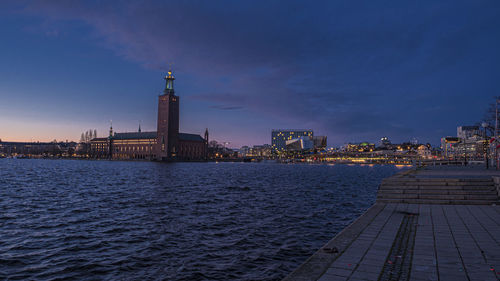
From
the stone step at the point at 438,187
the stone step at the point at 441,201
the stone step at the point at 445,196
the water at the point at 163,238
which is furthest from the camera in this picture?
the stone step at the point at 438,187

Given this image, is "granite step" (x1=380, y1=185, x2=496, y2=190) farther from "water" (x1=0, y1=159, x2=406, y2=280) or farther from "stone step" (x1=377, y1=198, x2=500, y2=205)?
"water" (x1=0, y1=159, x2=406, y2=280)

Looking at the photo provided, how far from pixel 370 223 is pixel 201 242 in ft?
27.3

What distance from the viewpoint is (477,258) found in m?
8.79

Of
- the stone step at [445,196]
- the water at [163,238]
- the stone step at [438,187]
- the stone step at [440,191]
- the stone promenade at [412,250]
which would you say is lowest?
the water at [163,238]

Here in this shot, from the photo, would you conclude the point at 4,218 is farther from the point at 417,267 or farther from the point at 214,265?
the point at 417,267

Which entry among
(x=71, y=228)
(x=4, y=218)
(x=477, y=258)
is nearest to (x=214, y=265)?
(x=477, y=258)

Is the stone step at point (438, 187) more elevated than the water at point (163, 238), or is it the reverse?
the stone step at point (438, 187)

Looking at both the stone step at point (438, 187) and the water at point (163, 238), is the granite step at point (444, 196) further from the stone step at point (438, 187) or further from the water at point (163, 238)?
the water at point (163, 238)

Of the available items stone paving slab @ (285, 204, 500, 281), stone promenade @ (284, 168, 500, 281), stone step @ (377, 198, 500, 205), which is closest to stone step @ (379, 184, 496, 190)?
stone step @ (377, 198, 500, 205)

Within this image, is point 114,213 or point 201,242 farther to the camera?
point 114,213

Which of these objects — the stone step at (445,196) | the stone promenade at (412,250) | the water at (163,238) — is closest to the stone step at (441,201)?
the stone step at (445,196)

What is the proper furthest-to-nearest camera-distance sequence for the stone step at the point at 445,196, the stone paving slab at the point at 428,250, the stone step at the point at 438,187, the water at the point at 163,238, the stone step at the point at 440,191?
the stone step at the point at 438,187 < the stone step at the point at 440,191 < the stone step at the point at 445,196 < the water at the point at 163,238 < the stone paving slab at the point at 428,250

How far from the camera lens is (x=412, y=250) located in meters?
9.77

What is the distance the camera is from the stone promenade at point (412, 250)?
766 cm
